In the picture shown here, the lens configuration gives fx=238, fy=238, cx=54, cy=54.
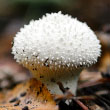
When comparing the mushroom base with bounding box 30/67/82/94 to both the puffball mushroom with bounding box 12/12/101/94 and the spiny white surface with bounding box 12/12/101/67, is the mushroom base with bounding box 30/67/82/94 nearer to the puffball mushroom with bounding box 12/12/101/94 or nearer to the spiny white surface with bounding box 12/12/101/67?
the puffball mushroom with bounding box 12/12/101/94

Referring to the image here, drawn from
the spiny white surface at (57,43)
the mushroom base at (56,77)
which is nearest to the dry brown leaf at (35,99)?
the mushroom base at (56,77)

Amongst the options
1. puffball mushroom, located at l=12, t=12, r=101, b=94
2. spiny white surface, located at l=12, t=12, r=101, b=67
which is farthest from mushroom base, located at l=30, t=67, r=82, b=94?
spiny white surface, located at l=12, t=12, r=101, b=67

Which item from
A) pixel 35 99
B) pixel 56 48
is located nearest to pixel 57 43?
pixel 56 48

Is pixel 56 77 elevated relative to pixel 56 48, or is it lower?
lower

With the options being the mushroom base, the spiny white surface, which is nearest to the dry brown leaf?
the mushroom base

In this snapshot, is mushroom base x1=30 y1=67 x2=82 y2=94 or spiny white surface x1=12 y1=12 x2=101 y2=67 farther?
mushroom base x1=30 y1=67 x2=82 y2=94

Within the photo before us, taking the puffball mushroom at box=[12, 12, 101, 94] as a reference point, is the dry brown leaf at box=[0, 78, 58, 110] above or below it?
below

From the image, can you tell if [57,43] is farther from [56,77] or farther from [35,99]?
[35,99]

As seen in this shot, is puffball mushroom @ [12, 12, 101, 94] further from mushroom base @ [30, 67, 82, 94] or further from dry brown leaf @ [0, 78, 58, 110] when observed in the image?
dry brown leaf @ [0, 78, 58, 110]

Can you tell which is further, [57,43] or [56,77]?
[56,77]
